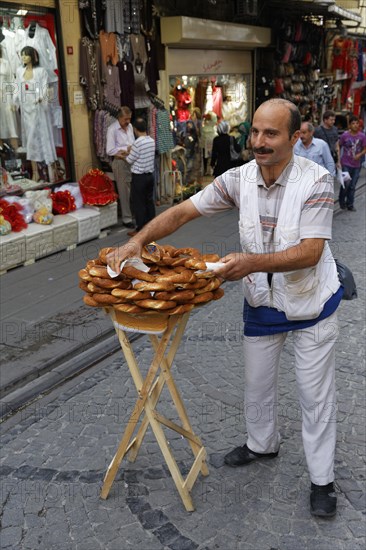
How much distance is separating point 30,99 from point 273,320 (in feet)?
22.1

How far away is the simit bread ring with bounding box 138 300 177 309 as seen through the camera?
2.64 metres

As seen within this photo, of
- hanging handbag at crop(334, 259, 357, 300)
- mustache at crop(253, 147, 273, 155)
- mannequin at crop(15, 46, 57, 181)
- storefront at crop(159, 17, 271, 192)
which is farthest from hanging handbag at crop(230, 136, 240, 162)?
mustache at crop(253, 147, 273, 155)

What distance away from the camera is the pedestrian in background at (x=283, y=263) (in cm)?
268

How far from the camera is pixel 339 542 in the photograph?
293 centimetres

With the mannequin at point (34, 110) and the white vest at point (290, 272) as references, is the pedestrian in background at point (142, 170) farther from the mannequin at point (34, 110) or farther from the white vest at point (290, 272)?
the white vest at point (290, 272)

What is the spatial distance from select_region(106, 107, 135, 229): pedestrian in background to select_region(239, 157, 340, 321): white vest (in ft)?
22.0

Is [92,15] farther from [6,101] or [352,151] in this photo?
[352,151]

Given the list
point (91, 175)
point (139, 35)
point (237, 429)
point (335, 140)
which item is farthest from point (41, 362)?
point (335, 140)

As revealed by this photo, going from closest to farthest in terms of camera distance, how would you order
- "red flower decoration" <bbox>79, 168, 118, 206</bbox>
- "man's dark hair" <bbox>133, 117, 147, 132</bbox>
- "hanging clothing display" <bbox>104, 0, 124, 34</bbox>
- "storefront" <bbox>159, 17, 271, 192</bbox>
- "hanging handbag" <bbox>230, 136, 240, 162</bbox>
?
"man's dark hair" <bbox>133, 117, 147, 132</bbox>, "red flower decoration" <bbox>79, 168, 118, 206</bbox>, "hanging clothing display" <bbox>104, 0, 124, 34</bbox>, "storefront" <bbox>159, 17, 271, 192</bbox>, "hanging handbag" <bbox>230, 136, 240, 162</bbox>

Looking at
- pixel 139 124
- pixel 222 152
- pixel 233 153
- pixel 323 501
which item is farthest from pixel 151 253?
pixel 233 153

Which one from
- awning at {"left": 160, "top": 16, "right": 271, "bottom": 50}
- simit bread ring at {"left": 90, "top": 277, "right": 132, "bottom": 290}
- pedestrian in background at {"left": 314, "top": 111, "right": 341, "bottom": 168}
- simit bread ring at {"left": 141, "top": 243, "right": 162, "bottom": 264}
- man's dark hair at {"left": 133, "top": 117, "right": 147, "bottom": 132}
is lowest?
pedestrian in background at {"left": 314, "top": 111, "right": 341, "bottom": 168}

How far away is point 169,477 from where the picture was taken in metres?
3.46

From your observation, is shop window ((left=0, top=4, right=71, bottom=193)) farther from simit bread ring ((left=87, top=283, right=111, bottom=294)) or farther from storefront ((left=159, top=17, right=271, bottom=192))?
simit bread ring ((left=87, top=283, right=111, bottom=294))

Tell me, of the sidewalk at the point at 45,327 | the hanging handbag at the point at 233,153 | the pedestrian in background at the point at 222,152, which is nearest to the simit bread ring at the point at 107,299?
the sidewalk at the point at 45,327
